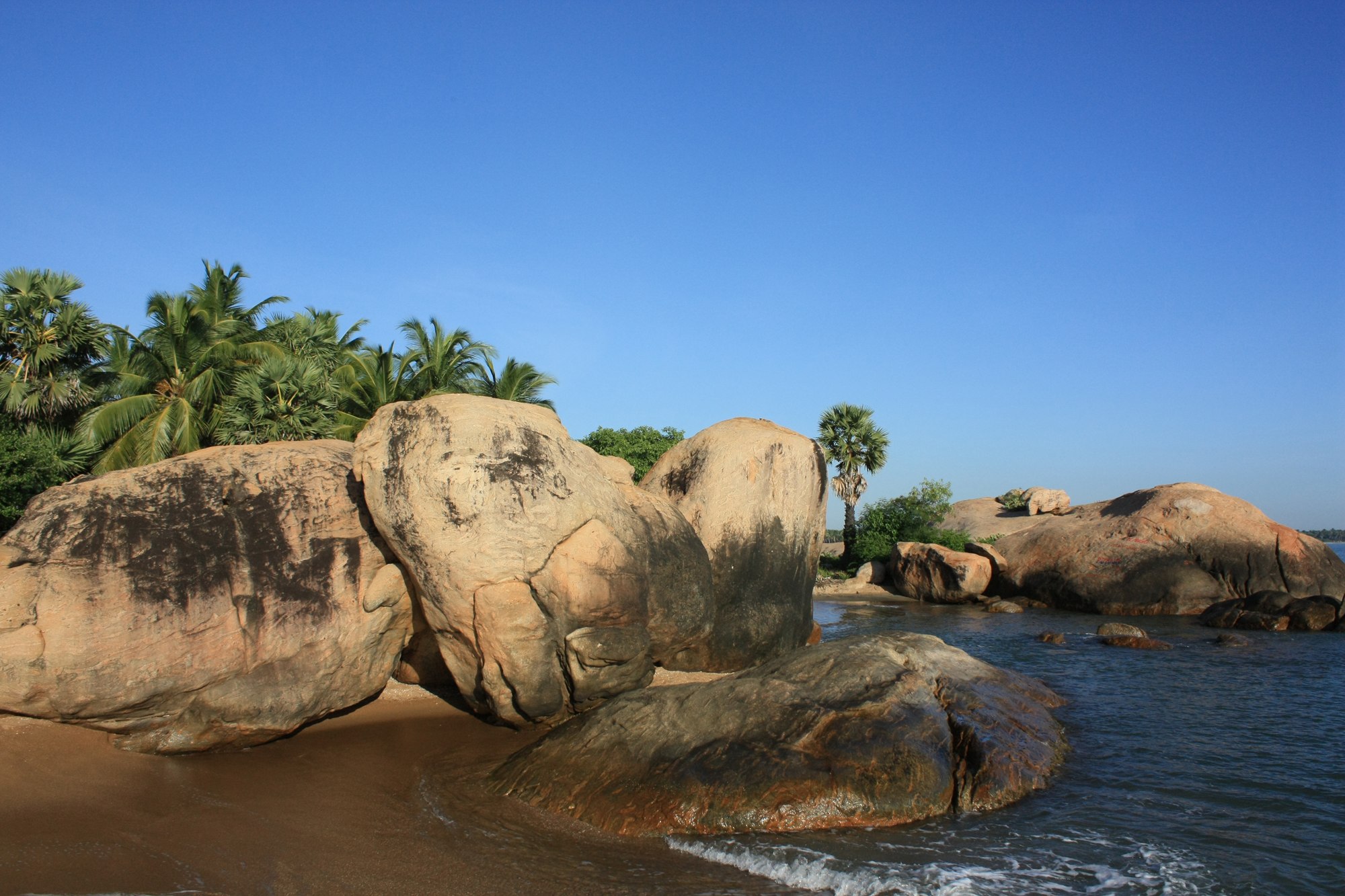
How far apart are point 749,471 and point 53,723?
348 inches

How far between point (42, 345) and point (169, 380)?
291 centimetres

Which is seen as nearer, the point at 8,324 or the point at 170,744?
the point at 170,744

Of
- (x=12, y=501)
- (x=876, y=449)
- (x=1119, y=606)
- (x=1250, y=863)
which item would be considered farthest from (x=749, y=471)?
(x=876, y=449)

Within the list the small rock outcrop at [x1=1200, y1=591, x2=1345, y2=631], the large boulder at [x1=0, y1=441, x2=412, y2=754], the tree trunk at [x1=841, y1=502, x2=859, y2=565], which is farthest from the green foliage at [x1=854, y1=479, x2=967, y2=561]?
the large boulder at [x1=0, y1=441, x2=412, y2=754]

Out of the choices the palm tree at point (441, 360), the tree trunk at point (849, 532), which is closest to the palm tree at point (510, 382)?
the palm tree at point (441, 360)

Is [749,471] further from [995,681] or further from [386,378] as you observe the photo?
[386,378]

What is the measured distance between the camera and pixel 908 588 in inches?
1266

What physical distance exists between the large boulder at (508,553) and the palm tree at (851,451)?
3119 centimetres

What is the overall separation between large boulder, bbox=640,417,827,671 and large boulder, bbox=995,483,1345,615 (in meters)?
16.5

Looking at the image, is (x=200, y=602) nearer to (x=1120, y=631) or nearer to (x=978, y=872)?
(x=978, y=872)

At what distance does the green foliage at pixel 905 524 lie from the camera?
121 ft

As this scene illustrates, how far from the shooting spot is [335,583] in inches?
393

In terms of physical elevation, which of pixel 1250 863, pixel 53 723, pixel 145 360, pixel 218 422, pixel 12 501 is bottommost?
pixel 1250 863

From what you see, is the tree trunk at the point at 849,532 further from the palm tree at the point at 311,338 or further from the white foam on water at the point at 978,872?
the white foam on water at the point at 978,872
